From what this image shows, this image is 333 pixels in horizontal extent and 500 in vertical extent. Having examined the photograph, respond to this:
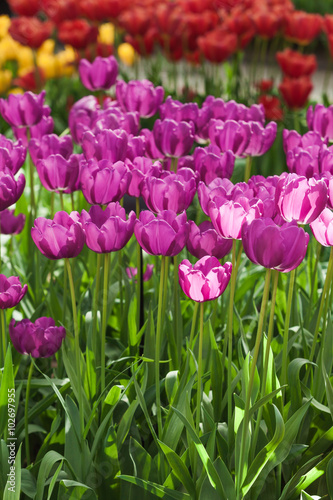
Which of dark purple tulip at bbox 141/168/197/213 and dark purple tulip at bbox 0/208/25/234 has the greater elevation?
dark purple tulip at bbox 141/168/197/213

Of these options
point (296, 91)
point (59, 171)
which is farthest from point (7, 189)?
point (296, 91)

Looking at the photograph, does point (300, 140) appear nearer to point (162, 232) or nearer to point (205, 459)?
point (162, 232)

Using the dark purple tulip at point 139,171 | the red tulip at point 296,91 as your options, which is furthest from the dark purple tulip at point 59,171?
the red tulip at point 296,91

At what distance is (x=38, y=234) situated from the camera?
103 centimetres

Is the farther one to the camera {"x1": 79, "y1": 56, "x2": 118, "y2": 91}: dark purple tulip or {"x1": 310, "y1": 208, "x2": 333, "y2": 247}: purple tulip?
{"x1": 79, "y1": 56, "x2": 118, "y2": 91}: dark purple tulip

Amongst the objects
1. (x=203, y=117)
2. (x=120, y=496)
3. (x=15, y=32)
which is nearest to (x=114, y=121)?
(x=203, y=117)

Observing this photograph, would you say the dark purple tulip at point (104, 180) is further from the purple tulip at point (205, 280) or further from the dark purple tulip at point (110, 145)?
the purple tulip at point (205, 280)

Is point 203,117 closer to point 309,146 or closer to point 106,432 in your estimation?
point 309,146

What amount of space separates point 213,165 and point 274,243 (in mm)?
399

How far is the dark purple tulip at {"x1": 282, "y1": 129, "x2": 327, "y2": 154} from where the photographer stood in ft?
4.46

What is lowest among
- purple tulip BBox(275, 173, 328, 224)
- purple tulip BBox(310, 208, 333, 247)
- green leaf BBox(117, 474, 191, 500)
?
green leaf BBox(117, 474, 191, 500)

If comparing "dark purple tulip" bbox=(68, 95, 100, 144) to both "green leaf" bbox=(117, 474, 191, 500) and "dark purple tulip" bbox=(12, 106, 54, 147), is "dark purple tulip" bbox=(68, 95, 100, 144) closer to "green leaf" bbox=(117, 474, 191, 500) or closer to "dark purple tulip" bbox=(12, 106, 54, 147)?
"dark purple tulip" bbox=(12, 106, 54, 147)

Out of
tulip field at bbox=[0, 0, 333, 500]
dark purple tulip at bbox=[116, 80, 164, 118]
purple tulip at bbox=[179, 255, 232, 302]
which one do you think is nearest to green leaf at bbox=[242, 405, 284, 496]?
tulip field at bbox=[0, 0, 333, 500]

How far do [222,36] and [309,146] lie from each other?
6.59 ft
